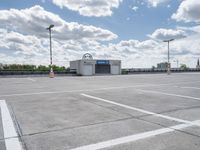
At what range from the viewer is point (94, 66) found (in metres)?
39.1

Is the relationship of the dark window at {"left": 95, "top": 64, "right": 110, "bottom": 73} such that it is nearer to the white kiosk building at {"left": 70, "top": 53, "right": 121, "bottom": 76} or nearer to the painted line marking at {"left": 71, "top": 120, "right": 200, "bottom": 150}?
the white kiosk building at {"left": 70, "top": 53, "right": 121, "bottom": 76}

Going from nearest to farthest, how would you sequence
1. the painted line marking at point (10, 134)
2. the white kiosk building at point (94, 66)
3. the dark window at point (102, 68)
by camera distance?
the painted line marking at point (10, 134) < the white kiosk building at point (94, 66) < the dark window at point (102, 68)

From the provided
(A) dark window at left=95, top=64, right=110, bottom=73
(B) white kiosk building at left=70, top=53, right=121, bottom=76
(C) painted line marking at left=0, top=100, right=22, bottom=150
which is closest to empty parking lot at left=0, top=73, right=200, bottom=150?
(C) painted line marking at left=0, top=100, right=22, bottom=150

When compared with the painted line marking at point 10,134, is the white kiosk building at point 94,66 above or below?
above

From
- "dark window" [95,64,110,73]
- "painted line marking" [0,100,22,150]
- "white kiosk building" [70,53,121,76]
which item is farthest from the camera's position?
"dark window" [95,64,110,73]

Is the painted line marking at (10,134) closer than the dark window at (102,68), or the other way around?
the painted line marking at (10,134)

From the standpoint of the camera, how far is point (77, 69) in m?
39.2

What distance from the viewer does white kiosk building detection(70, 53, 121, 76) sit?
123ft

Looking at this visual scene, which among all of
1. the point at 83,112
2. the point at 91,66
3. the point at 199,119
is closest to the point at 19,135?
the point at 83,112

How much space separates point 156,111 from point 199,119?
46.0 inches

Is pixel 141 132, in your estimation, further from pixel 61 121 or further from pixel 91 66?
pixel 91 66

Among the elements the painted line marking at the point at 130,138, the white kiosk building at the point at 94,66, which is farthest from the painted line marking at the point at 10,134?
the white kiosk building at the point at 94,66

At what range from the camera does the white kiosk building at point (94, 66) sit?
37531 millimetres

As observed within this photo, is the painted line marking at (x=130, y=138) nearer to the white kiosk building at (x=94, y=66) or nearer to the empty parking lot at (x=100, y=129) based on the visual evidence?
the empty parking lot at (x=100, y=129)
